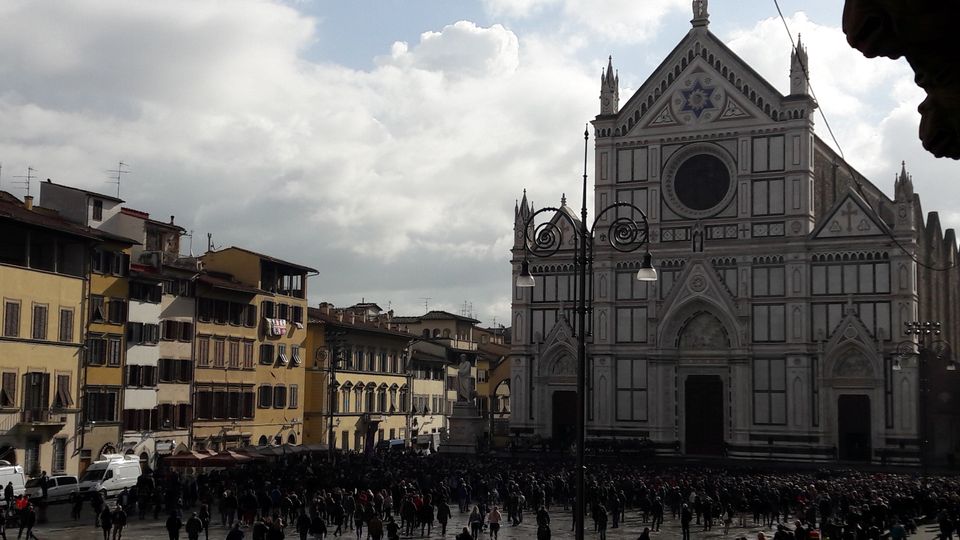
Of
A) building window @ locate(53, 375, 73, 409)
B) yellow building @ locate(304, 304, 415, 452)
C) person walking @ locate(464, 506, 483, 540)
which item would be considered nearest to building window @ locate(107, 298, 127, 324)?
building window @ locate(53, 375, 73, 409)

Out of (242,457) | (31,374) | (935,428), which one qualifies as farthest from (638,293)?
(31,374)

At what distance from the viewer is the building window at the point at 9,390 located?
4059 centimetres

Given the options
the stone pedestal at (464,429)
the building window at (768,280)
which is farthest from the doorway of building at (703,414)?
the stone pedestal at (464,429)

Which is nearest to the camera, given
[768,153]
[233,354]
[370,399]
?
[233,354]

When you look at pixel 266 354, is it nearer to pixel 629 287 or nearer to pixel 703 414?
pixel 629 287

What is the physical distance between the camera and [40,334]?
43.0 m

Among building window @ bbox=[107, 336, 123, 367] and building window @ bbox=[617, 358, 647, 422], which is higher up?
building window @ bbox=[107, 336, 123, 367]

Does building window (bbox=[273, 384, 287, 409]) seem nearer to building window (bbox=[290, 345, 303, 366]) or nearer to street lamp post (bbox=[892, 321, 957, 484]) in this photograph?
building window (bbox=[290, 345, 303, 366])

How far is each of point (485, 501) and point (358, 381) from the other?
3664 cm

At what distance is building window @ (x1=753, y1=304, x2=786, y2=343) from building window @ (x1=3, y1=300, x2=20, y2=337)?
126ft

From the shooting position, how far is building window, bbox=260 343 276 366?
61.3 meters

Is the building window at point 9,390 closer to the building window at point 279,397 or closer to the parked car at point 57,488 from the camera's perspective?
the parked car at point 57,488

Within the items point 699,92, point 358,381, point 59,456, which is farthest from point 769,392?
point 59,456

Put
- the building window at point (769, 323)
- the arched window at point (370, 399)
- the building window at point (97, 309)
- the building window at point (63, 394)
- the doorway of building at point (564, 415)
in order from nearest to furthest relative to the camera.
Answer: the building window at point (63, 394)
the building window at point (97, 309)
the building window at point (769, 323)
the doorway of building at point (564, 415)
the arched window at point (370, 399)
